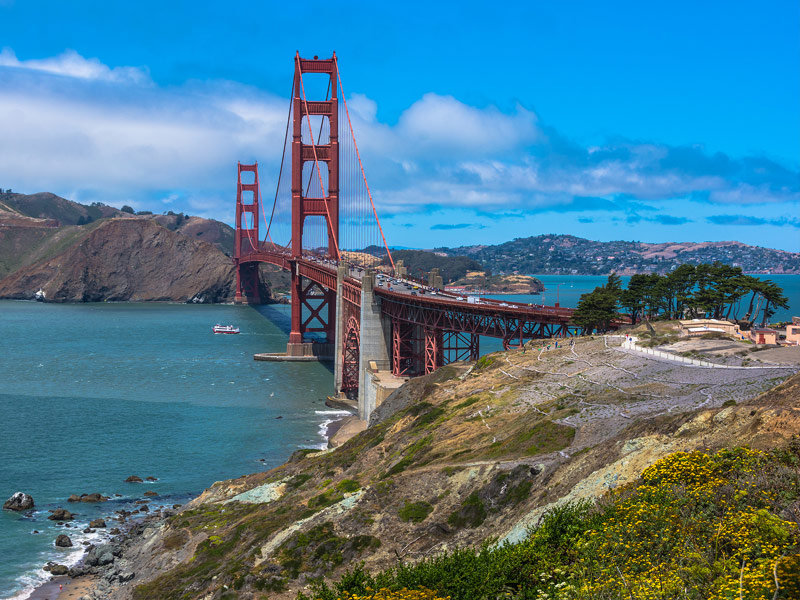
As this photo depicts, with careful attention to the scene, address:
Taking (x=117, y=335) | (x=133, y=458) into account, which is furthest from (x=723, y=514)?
(x=117, y=335)

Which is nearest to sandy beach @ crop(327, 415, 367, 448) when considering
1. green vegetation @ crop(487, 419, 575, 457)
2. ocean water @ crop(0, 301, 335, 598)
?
ocean water @ crop(0, 301, 335, 598)

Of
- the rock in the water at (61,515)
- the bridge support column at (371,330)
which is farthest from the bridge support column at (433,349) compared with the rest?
the rock in the water at (61,515)

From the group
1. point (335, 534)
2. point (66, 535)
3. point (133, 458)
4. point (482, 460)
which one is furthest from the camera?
point (133, 458)

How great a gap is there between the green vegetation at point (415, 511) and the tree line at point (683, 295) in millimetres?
22007

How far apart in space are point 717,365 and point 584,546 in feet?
64.8

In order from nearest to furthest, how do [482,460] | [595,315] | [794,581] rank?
[794,581] < [482,460] < [595,315]

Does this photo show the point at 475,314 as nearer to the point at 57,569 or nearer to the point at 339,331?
the point at 339,331

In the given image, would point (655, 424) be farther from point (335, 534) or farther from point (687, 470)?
point (335, 534)

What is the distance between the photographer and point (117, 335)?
11588 centimetres

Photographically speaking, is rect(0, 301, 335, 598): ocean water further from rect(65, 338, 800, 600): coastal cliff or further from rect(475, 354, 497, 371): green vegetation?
rect(475, 354, 497, 371): green vegetation

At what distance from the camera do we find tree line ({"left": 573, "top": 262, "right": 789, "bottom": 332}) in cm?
4519

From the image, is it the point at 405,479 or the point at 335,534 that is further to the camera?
the point at 405,479

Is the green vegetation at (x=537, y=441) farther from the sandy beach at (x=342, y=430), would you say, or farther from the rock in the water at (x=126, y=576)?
the sandy beach at (x=342, y=430)

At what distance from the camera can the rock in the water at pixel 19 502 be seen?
3859 centimetres
